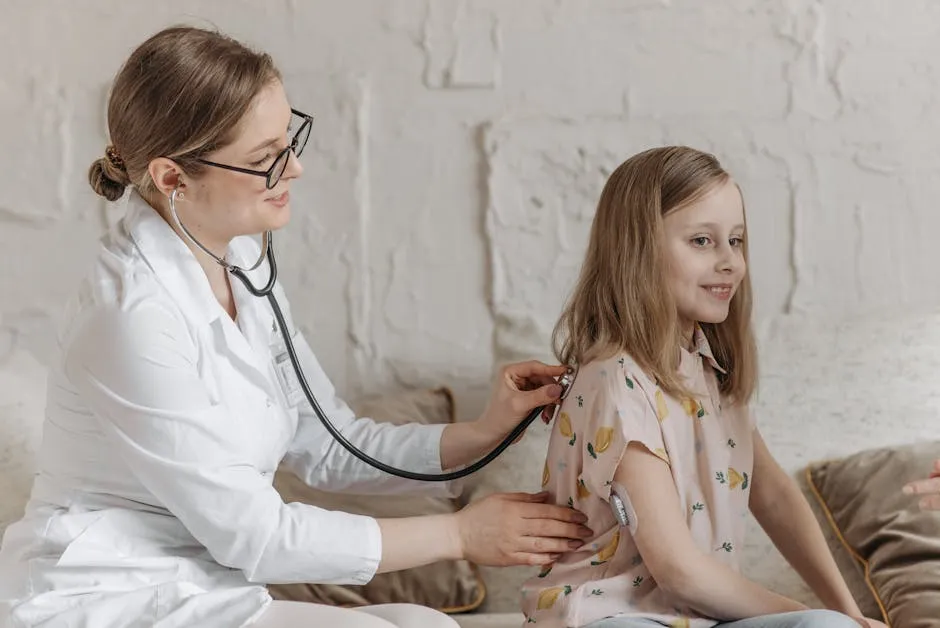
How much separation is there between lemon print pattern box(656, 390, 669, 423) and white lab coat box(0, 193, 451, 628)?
434mm

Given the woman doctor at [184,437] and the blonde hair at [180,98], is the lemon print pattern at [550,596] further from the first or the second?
the blonde hair at [180,98]

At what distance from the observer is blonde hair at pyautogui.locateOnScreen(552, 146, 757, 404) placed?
5.18 feet

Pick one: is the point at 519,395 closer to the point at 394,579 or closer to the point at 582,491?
the point at 582,491

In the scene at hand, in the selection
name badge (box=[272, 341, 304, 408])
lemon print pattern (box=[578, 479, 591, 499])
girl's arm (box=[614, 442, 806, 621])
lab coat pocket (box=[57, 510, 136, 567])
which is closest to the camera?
lab coat pocket (box=[57, 510, 136, 567])

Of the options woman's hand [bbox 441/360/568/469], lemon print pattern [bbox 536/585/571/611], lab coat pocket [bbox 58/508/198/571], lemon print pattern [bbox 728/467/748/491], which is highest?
woman's hand [bbox 441/360/568/469]

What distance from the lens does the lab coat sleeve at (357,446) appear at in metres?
1.75

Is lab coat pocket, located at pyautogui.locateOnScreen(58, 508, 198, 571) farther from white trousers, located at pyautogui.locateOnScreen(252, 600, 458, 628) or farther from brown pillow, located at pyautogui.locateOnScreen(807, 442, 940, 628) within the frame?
brown pillow, located at pyautogui.locateOnScreen(807, 442, 940, 628)

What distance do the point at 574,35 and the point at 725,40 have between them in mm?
300

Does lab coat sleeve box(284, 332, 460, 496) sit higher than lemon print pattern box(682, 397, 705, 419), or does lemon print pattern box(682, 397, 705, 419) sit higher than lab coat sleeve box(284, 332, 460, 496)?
lemon print pattern box(682, 397, 705, 419)

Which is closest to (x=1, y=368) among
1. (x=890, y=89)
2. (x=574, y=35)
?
(x=574, y=35)

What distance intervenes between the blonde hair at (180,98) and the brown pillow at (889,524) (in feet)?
4.07

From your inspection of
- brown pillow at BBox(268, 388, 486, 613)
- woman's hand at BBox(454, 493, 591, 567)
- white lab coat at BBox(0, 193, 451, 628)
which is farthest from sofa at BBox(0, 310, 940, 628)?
white lab coat at BBox(0, 193, 451, 628)

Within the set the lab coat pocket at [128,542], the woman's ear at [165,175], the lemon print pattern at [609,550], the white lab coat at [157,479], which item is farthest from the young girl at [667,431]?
the woman's ear at [165,175]

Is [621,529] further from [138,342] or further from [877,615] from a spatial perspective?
[138,342]
